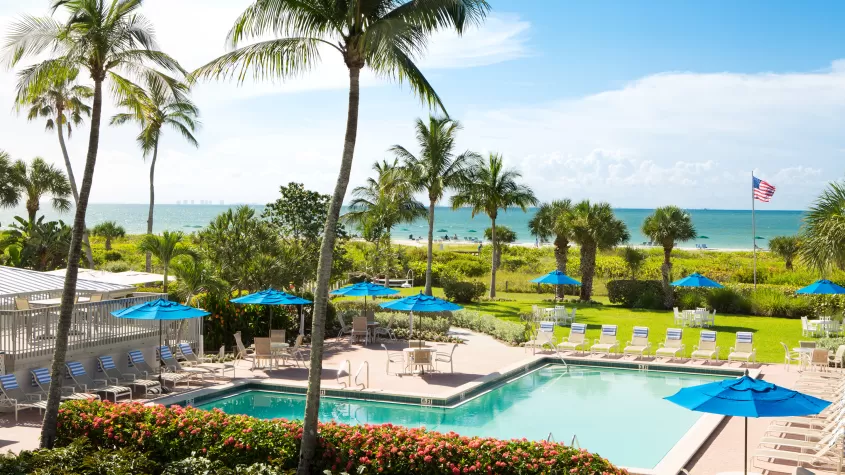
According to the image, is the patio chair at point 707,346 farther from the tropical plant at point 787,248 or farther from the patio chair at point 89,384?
the tropical plant at point 787,248

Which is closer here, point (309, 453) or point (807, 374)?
point (309, 453)

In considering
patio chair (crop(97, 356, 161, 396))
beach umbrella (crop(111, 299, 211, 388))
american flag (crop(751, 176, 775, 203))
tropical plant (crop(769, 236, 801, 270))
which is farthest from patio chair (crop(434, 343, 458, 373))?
tropical plant (crop(769, 236, 801, 270))

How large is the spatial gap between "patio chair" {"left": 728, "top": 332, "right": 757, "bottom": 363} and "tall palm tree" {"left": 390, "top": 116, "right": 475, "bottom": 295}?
1420 centimetres

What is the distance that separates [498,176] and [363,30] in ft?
93.7

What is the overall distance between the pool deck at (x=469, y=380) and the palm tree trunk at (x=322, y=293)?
18.7 feet

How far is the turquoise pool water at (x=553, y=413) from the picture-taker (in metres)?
14.5

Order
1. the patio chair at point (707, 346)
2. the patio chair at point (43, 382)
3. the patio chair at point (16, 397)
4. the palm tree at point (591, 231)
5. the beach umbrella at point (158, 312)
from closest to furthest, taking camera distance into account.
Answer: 1. the patio chair at point (16, 397)
2. the patio chair at point (43, 382)
3. the beach umbrella at point (158, 312)
4. the patio chair at point (707, 346)
5. the palm tree at point (591, 231)

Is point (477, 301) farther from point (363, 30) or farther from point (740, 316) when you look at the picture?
point (363, 30)

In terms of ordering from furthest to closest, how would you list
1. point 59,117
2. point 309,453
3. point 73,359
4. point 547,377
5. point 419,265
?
point 419,265
point 59,117
point 547,377
point 73,359
point 309,453

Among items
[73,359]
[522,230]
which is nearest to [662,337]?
[73,359]

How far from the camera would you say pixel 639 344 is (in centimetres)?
2200

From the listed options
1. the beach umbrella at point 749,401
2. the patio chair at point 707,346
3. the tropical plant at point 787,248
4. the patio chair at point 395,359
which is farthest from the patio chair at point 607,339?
the tropical plant at point 787,248

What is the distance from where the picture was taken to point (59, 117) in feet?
120

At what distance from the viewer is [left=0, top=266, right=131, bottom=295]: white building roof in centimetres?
2059
